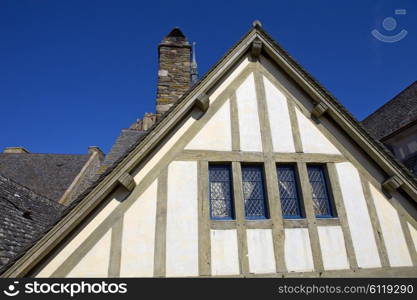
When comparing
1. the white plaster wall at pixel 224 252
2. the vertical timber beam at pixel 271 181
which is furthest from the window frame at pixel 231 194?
the vertical timber beam at pixel 271 181

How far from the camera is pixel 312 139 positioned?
419cm

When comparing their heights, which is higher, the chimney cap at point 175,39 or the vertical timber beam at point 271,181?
the chimney cap at point 175,39

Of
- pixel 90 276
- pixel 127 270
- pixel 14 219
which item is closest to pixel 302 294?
pixel 127 270

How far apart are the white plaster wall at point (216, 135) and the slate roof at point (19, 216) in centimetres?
322

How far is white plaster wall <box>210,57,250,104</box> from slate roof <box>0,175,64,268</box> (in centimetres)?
397

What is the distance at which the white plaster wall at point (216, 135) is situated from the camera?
388 centimetres

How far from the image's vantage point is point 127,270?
9.93ft

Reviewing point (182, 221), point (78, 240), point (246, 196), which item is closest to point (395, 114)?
point (246, 196)

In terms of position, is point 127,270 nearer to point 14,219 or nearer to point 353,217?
point 353,217

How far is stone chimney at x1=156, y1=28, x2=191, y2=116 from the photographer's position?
586 centimetres

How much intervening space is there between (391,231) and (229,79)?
378cm

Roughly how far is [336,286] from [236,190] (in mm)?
1899

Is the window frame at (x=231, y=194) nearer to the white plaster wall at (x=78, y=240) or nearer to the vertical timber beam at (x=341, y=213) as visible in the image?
the white plaster wall at (x=78, y=240)

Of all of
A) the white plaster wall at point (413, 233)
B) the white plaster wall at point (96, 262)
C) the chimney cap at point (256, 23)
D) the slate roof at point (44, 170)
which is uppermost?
the slate roof at point (44, 170)
